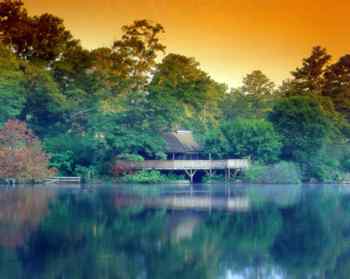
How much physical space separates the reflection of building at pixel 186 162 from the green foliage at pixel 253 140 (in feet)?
4.81

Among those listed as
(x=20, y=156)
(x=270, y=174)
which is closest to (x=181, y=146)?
(x=270, y=174)

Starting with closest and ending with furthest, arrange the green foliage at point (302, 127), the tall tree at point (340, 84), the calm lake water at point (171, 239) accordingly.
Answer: the calm lake water at point (171, 239) < the green foliage at point (302, 127) < the tall tree at point (340, 84)

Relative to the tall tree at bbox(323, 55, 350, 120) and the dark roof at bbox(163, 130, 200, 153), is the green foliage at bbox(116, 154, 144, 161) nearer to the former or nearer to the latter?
the dark roof at bbox(163, 130, 200, 153)

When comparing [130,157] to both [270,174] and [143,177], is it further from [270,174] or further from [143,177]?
[270,174]

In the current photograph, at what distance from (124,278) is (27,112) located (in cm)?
4251

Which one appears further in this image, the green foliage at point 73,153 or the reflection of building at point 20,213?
the green foliage at point 73,153

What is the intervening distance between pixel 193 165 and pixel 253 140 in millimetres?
5233

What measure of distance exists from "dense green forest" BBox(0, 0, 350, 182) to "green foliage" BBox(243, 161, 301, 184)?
11 centimetres

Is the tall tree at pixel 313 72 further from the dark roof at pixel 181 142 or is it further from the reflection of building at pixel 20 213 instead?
the reflection of building at pixel 20 213

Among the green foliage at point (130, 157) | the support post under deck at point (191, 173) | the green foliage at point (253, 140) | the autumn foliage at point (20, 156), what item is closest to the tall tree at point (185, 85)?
the green foliage at point (253, 140)

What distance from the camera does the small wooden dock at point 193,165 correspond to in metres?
52.4

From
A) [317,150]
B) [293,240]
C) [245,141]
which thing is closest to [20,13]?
[245,141]

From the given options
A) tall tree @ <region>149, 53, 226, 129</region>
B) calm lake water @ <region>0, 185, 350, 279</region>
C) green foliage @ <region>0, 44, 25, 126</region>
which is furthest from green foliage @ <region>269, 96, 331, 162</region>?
calm lake water @ <region>0, 185, 350, 279</region>

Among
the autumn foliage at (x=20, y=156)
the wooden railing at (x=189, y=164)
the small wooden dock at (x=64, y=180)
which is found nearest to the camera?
the autumn foliage at (x=20, y=156)
